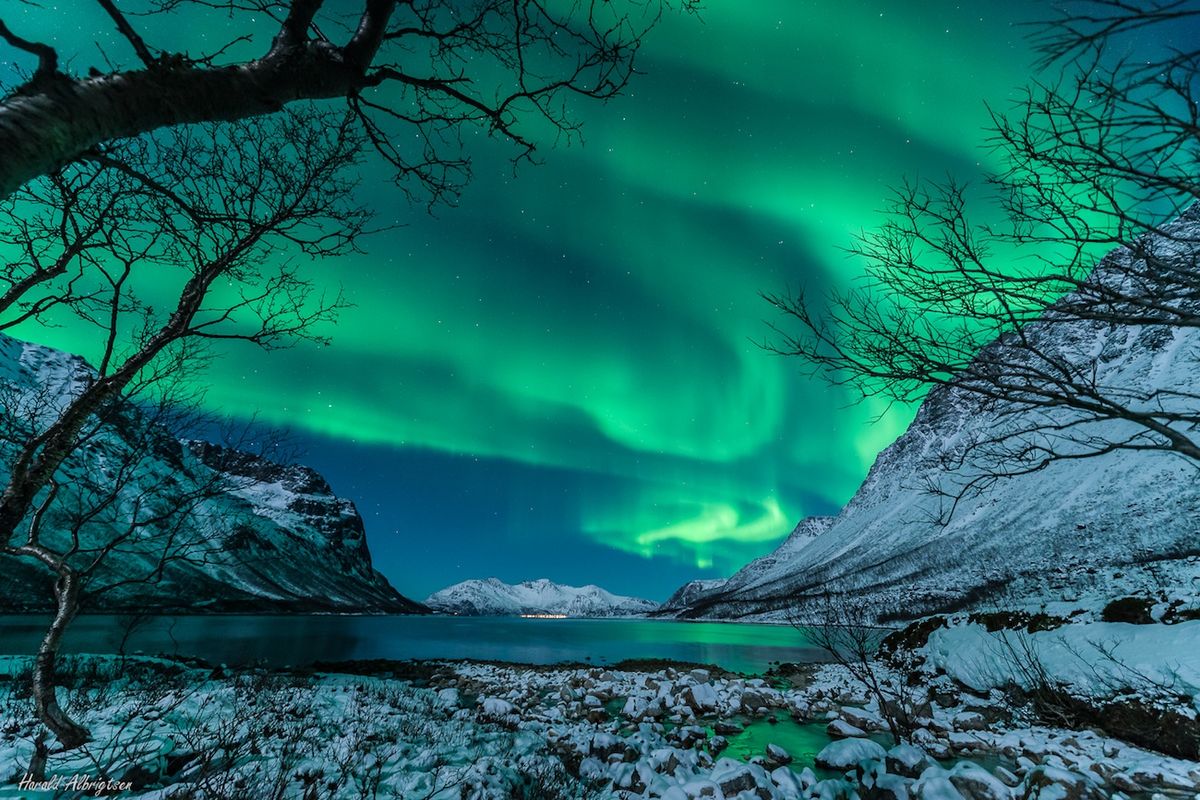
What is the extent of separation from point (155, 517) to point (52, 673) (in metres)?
1.90

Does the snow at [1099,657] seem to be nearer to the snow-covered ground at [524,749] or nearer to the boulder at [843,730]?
the snow-covered ground at [524,749]

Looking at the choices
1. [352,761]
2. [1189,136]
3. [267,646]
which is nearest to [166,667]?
[352,761]

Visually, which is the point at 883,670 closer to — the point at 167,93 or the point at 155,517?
the point at 155,517

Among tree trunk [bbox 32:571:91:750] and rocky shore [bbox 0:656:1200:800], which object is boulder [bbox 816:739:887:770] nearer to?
rocky shore [bbox 0:656:1200:800]

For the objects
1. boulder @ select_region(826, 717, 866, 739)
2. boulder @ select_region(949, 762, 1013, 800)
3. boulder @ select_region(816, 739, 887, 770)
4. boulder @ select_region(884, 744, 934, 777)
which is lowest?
boulder @ select_region(826, 717, 866, 739)

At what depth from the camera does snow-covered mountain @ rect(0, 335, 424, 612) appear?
18.6ft

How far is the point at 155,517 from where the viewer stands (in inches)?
210

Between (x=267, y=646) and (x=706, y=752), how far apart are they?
4899cm

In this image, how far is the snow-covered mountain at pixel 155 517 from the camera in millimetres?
5672

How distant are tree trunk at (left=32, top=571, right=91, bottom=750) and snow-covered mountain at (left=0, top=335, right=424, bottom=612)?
18.8 inches

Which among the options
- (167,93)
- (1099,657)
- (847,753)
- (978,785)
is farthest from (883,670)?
(167,93)

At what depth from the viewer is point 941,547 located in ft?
431

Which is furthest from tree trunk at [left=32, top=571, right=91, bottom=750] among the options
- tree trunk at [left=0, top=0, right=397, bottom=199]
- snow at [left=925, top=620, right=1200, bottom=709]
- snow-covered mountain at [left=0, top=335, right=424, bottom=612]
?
snow at [left=925, top=620, right=1200, bottom=709]

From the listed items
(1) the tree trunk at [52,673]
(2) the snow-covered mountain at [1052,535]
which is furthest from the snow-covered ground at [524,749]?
(2) the snow-covered mountain at [1052,535]
